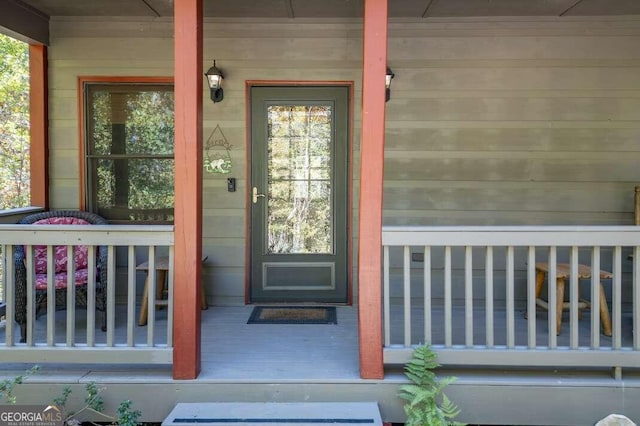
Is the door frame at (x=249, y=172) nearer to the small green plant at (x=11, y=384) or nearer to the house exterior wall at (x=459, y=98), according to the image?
the house exterior wall at (x=459, y=98)

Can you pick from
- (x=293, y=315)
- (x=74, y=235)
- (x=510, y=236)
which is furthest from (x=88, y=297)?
(x=510, y=236)

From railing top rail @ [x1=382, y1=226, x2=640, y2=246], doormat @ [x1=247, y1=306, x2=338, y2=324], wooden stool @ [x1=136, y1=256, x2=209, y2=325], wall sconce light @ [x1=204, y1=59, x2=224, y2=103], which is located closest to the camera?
railing top rail @ [x1=382, y1=226, x2=640, y2=246]

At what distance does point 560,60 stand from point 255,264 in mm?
3058

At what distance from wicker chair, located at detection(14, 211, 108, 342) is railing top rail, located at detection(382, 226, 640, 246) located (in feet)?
7.27

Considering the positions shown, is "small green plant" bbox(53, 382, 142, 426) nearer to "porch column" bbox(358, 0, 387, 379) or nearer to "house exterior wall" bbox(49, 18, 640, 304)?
"porch column" bbox(358, 0, 387, 379)

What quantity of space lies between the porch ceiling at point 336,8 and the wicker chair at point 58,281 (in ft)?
5.35

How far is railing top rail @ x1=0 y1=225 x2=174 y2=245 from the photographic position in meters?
2.54

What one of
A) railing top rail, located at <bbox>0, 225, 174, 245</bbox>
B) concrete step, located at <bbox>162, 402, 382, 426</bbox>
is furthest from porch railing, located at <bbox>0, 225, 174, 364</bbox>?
concrete step, located at <bbox>162, 402, 382, 426</bbox>

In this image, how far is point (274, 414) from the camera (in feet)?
7.85

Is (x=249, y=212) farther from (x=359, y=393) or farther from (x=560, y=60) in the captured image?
(x=560, y=60)

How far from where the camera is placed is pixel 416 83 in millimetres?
3949

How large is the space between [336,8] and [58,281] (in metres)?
2.88

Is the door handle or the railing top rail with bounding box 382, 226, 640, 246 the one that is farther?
the door handle

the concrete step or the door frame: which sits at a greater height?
the door frame
